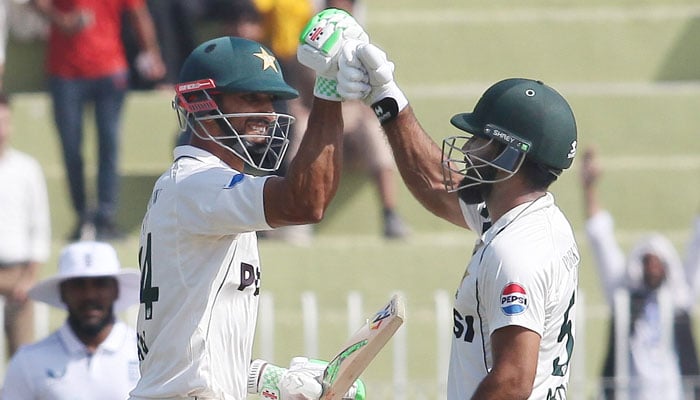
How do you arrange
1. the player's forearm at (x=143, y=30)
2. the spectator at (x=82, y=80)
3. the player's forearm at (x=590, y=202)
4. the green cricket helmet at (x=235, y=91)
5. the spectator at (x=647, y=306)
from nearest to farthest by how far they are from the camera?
the green cricket helmet at (x=235, y=91) → the spectator at (x=647, y=306) → the player's forearm at (x=590, y=202) → the spectator at (x=82, y=80) → the player's forearm at (x=143, y=30)

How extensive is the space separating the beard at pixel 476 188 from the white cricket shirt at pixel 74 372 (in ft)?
7.44

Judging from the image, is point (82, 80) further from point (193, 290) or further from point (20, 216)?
point (193, 290)

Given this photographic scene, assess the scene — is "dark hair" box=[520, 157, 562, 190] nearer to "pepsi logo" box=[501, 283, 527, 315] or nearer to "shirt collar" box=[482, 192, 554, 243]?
"shirt collar" box=[482, 192, 554, 243]

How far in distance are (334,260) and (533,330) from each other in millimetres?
5992

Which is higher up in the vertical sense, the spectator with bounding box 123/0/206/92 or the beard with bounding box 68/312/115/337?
the spectator with bounding box 123/0/206/92

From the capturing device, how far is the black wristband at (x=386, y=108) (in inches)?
203

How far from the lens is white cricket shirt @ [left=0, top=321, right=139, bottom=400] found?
662cm

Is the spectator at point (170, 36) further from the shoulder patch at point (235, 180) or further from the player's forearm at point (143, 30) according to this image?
the shoulder patch at point (235, 180)

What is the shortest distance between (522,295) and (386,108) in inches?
40.0

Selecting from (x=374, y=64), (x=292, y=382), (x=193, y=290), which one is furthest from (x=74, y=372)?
(x=374, y=64)

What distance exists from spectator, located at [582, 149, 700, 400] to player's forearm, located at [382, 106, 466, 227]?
368 cm

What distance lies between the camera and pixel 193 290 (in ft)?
15.4

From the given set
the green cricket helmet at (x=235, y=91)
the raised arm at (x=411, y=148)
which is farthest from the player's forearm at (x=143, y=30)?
the green cricket helmet at (x=235, y=91)

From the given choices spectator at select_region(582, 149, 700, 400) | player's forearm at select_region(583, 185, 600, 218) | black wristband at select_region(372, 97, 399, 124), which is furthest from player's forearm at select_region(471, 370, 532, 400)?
player's forearm at select_region(583, 185, 600, 218)
